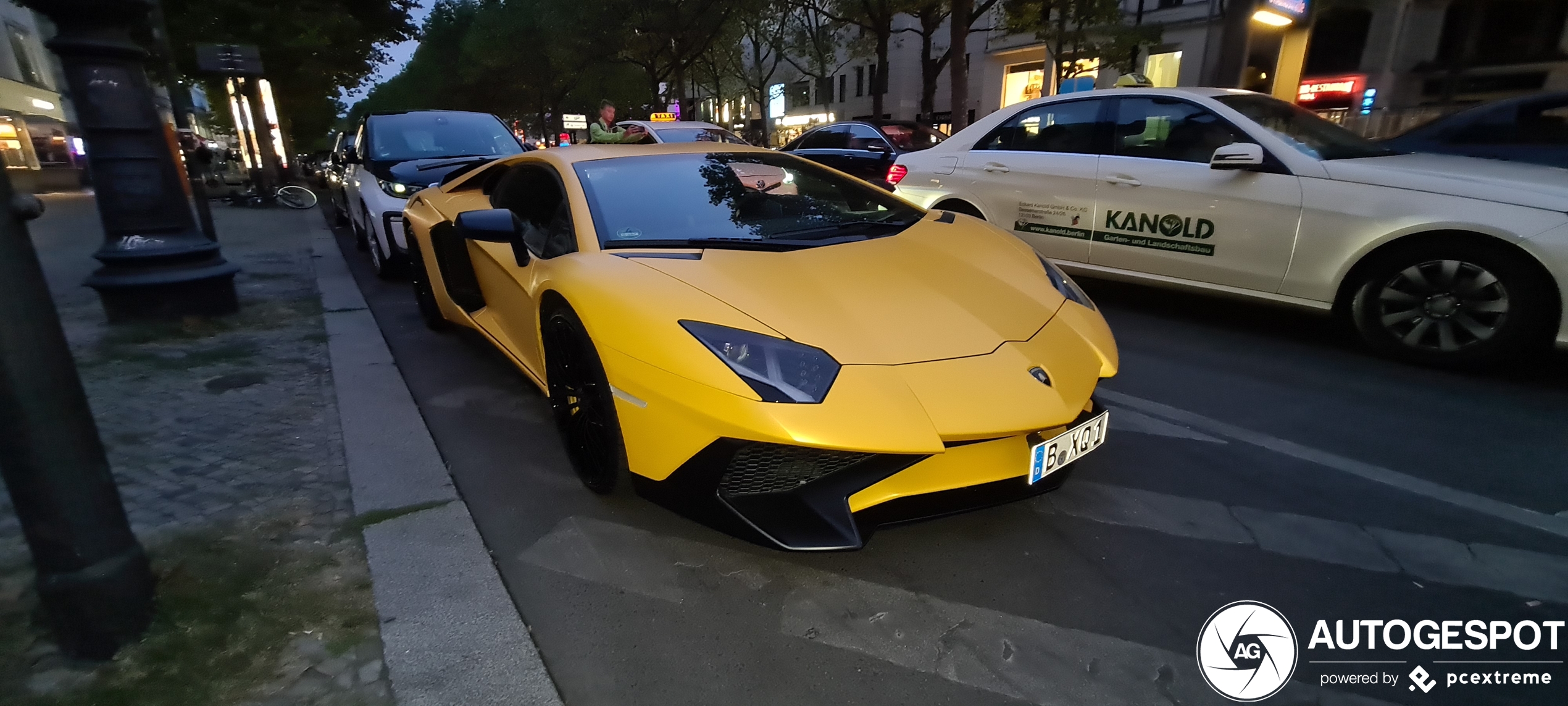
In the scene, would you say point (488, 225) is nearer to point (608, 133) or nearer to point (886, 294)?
point (886, 294)

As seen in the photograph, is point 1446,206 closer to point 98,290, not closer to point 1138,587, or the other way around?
point 1138,587

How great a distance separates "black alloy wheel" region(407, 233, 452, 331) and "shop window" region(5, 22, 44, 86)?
2894 centimetres

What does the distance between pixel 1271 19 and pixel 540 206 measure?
32.6ft

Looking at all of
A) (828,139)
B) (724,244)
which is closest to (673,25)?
(828,139)

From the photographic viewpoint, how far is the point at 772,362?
2066 mm

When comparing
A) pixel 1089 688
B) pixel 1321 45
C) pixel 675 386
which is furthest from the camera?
pixel 1321 45

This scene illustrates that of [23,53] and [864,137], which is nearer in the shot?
[864,137]

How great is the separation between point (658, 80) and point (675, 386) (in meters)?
34.4

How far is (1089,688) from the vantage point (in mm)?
1833

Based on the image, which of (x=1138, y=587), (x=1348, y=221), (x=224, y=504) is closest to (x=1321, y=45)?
(x=1348, y=221)

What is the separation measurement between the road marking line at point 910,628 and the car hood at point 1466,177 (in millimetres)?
3089

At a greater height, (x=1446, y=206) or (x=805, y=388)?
(x=1446, y=206)

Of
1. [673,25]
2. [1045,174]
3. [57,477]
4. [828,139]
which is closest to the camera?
[57,477]

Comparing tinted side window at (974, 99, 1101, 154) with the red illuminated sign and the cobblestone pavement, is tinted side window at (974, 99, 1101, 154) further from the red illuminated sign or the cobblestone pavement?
the red illuminated sign
